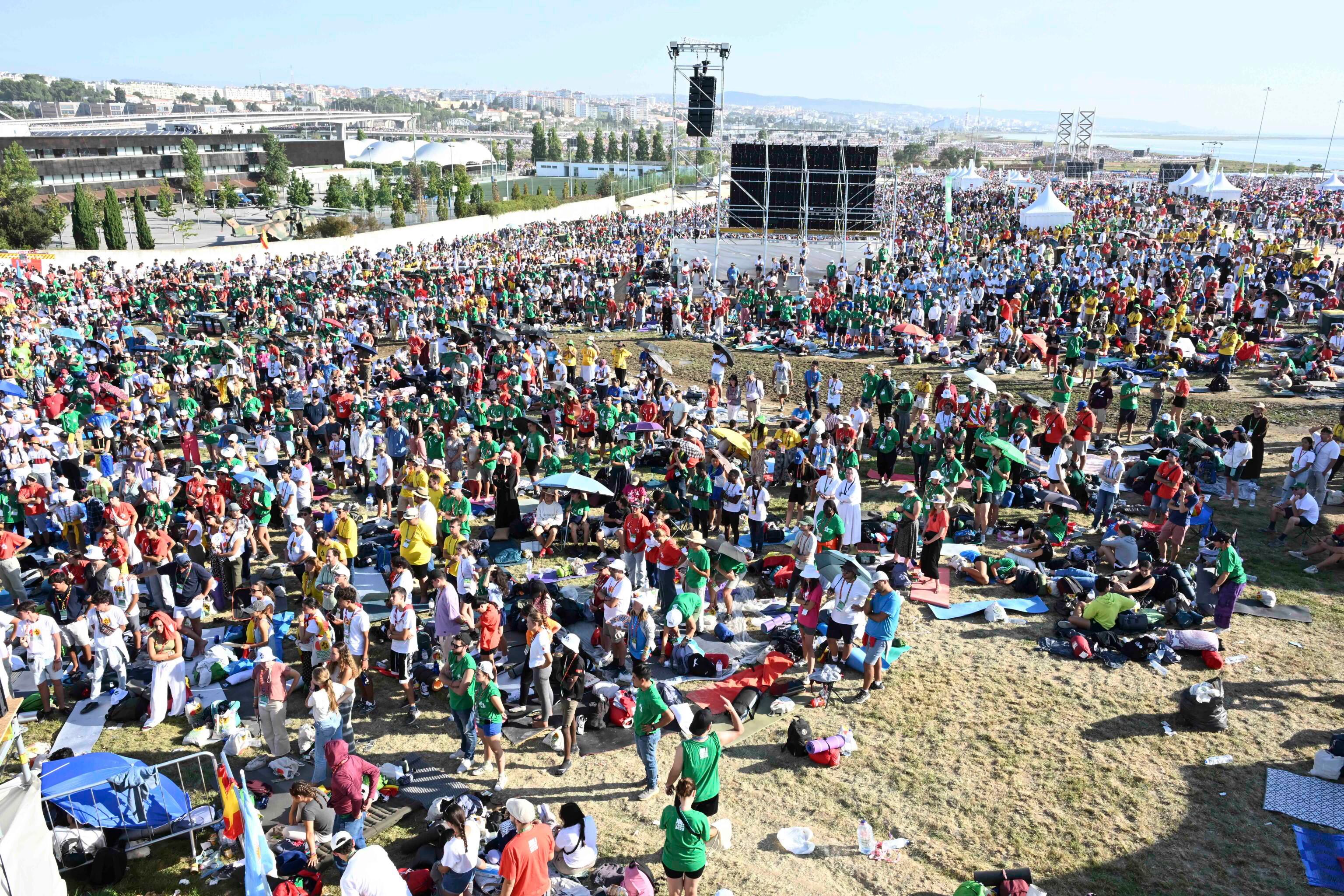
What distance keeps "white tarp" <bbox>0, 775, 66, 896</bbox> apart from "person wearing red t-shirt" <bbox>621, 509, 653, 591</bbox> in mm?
5694

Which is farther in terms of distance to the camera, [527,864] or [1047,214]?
[1047,214]

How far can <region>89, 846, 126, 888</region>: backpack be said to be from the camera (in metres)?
6.30

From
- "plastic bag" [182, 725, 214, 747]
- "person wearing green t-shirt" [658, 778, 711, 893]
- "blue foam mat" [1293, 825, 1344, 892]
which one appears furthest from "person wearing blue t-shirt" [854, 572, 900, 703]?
"plastic bag" [182, 725, 214, 747]

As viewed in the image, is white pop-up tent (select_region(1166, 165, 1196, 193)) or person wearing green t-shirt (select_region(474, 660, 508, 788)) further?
white pop-up tent (select_region(1166, 165, 1196, 193))

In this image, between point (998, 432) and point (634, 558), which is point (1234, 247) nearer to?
point (998, 432)

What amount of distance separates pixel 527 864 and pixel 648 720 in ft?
5.52

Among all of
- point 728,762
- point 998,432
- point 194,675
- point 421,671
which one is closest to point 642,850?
point 728,762

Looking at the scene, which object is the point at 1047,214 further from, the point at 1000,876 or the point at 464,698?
the point at 464,698

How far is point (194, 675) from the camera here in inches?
357

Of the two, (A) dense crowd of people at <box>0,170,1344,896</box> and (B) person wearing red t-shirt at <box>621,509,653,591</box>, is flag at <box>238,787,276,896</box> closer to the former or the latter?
(A) dense crowd of people at <box>0,170,1344,896</box>

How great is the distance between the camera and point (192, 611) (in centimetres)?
968

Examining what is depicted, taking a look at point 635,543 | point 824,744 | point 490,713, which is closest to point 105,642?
point 490,713

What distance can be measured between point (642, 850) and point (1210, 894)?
397 cm

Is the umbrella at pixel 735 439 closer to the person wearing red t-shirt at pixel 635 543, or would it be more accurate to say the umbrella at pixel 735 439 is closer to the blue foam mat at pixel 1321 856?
the person wearing red t-shirt at pixel 635 543
